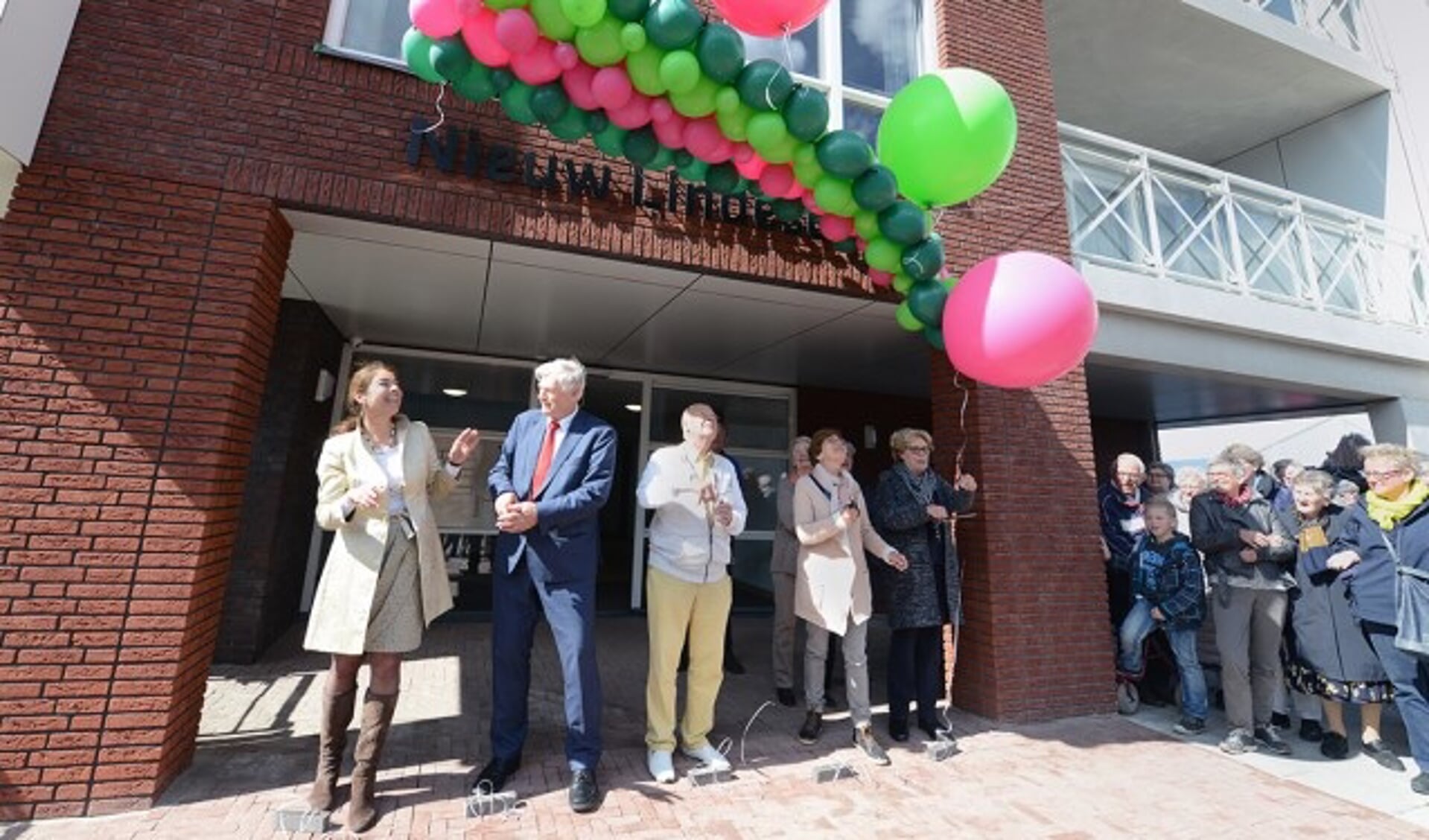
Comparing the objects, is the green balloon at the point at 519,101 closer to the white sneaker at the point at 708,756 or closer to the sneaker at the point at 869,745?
the white sneaker at the point at 708,756

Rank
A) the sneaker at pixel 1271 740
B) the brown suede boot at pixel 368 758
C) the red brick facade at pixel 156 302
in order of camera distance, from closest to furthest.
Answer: the brown suede boot at pixel 368 758 → the red brick facade at pixel 156 302 → the sneaker at pixel 1271 740

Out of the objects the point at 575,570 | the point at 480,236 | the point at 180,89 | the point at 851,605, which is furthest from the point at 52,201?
the point at 851,605

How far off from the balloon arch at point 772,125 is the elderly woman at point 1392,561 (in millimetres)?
2253

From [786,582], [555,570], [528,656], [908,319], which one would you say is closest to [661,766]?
[528,656]

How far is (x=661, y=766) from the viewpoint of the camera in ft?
11.0

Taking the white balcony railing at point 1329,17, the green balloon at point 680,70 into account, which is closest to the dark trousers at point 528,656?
the green balloon at point 680,70

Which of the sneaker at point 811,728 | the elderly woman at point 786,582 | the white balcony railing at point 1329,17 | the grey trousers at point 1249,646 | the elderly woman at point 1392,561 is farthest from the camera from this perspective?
the white balcony railing at point 1329,17

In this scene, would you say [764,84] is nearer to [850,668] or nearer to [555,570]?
[555,570]

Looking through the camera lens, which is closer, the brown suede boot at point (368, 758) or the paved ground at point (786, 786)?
the brown suede boot at point (368, 758)

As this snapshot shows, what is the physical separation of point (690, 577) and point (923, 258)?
236 cm

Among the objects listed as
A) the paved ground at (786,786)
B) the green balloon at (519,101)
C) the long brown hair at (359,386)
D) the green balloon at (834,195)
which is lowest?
the paved ground at (786,786)

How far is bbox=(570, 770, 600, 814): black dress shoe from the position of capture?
298 centimetres

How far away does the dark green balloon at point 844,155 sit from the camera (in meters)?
3.41

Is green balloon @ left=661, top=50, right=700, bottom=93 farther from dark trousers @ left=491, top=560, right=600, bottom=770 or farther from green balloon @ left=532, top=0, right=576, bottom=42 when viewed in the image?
dark trousers @ left=491, top=560, right=600, bottom=770
